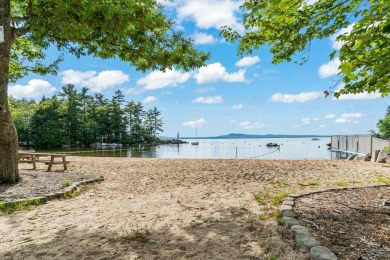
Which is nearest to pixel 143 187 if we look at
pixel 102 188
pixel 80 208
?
pixel 102 188

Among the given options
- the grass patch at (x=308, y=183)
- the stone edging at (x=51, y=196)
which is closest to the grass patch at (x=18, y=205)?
the stone edging at (x=51, y=196)

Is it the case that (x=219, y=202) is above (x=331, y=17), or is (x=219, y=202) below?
below

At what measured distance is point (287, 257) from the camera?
2832 mm

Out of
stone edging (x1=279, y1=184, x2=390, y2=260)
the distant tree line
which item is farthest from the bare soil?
the distant tree line

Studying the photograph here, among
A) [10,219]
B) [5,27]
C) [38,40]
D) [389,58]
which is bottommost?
[10,219]

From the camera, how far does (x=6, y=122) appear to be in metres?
6.38

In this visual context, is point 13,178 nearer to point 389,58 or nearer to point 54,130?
point 389,58

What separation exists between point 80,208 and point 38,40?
12.5 ft

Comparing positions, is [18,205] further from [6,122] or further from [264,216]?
[264,216]

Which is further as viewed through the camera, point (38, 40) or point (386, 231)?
point (38, 40)

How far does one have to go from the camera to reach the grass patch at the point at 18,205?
Result: 497 centimetres

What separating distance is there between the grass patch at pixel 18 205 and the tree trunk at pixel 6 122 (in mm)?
1774

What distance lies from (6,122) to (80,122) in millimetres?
56314

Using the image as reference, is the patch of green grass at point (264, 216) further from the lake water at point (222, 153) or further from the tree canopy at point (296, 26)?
the lake water at point (222, 153)
